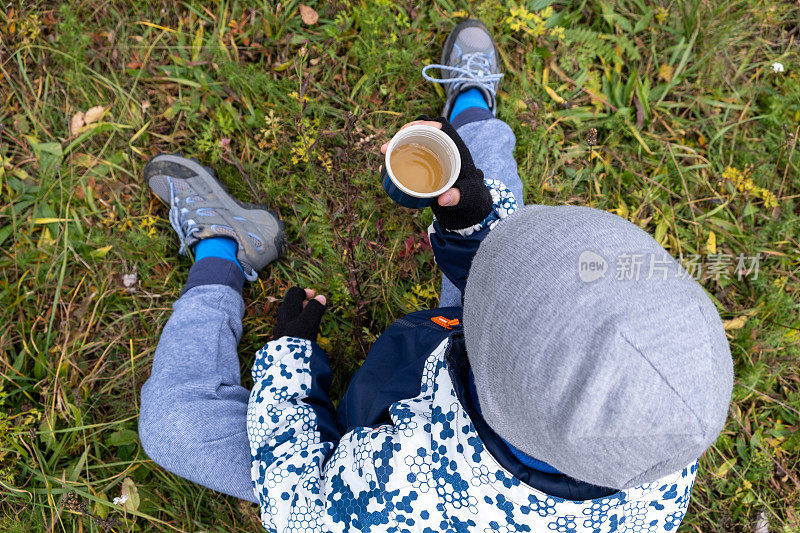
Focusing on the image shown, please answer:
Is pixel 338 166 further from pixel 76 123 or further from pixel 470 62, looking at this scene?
pixel 76 123

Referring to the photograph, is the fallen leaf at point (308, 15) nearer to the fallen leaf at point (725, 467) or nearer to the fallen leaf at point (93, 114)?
the fallen leaf at point (93, 114)

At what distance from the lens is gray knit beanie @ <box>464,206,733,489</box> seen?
3.33 ft

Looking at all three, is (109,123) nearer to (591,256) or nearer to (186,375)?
(186,375)

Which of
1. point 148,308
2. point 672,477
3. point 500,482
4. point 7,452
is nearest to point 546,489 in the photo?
point 500,482

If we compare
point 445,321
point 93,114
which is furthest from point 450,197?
point 93,114

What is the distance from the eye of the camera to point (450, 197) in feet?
5.97

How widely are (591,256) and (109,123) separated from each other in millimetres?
2912

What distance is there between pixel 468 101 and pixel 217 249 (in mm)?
1638

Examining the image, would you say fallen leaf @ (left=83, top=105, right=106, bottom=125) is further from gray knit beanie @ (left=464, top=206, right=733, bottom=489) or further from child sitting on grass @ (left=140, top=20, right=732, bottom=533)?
gray knit beanie @ (left=464, top=206, right=733, bottom=489)

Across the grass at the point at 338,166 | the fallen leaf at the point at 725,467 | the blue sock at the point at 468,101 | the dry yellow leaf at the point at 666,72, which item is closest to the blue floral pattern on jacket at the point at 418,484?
the grass at the point at 338,166

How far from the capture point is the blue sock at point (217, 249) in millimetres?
2730

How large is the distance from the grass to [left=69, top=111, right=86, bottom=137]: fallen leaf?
0.04m

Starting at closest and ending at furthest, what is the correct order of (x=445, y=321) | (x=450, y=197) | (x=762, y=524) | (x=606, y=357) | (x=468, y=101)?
(x=606, y=357) → (x=450, y=197) → (x=445, y=321) → (x=762, y=524) → (x=468, y=101)

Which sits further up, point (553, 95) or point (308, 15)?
point (308, 15)
